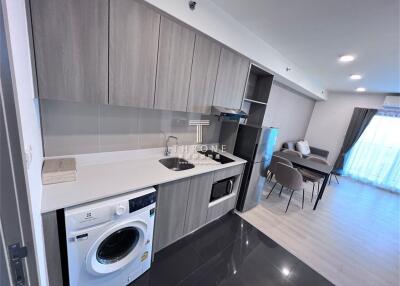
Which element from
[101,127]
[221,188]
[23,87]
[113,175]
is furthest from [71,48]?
[221,188]

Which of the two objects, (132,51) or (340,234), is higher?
(132,51)

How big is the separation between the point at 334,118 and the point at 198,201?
5815mm

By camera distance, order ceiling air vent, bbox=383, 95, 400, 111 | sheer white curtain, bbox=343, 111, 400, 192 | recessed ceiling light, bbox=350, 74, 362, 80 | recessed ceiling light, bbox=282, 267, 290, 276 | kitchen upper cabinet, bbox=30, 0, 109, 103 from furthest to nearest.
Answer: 1. sheer white curtain, bbox=343, 111, 400, 192
2. ceiling air vent, bbox=383, 95, 400, 111
3. recessed ceiling light, bbox=350, 74, 362, 80
4. recessed ceiling light, bbox=282, 267, 290, 276
5. kitchen upper cabinet, bbox=30, 0, 109, 103

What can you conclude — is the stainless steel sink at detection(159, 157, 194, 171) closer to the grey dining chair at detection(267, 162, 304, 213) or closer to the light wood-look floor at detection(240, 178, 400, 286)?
the light wood-look floor at detection(240, 178, 400, 286)

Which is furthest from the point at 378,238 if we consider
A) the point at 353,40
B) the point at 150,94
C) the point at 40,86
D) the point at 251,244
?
the point at 40,86

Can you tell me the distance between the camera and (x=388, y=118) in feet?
14.6

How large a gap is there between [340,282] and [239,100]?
94.4 inches

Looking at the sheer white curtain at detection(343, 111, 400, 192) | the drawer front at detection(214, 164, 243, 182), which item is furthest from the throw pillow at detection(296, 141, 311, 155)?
the drawer front at detection(214, 164, 243, 182)

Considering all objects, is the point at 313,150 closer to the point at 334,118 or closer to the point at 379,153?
the point at 334,118

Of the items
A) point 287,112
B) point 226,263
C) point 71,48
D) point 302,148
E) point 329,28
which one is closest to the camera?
point 71,48

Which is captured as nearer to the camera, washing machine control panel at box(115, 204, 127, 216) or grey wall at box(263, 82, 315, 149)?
washing machine control panel at box(115, 204, 127, 216)

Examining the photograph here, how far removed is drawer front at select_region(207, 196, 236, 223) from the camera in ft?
6.98

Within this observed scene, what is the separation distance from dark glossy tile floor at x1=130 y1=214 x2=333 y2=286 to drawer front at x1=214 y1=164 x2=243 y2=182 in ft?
2.43

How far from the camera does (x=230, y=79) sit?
84.1 inches
